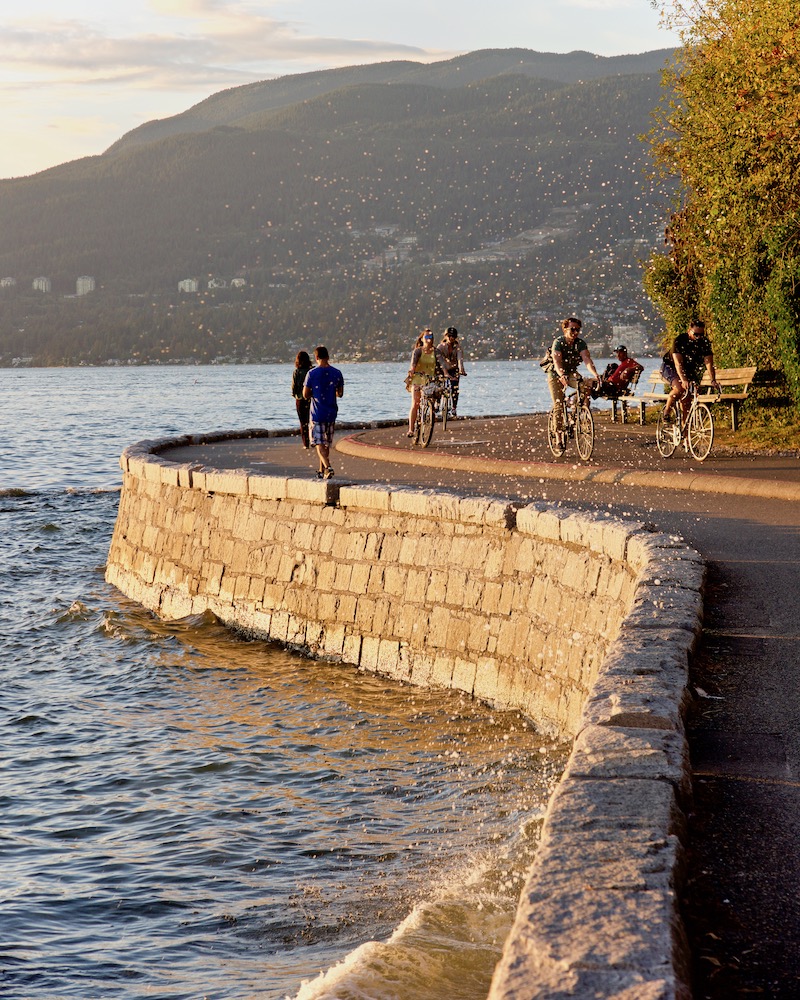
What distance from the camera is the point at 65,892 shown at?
7.68 metres

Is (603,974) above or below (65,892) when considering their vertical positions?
above

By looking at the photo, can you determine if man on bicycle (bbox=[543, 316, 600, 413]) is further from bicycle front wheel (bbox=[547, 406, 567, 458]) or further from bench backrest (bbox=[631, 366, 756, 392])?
bench backrest (bbox=[631, 366, 756, 392])

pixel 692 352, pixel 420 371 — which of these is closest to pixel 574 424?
pixel 692 352

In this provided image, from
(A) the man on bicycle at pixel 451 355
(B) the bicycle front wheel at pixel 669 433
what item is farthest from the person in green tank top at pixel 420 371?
(B) the bicycle front wheel at pixel 669 433

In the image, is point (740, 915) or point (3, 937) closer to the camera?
point (740, 915)

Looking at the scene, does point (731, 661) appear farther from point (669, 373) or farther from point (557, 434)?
point (669, 373)

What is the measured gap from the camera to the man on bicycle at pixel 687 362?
60.1 feet

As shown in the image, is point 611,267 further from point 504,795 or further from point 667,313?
point 504,795

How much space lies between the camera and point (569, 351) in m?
18.2

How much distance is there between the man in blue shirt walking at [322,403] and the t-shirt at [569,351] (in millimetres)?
3096

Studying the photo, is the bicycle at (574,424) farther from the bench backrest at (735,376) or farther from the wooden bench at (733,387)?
the bench backrest at (735,376)

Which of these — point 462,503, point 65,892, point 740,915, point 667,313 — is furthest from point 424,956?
point 667,313

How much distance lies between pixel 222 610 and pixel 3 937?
8.66m

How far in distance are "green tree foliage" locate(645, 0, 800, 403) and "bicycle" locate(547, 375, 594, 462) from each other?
3579mm
